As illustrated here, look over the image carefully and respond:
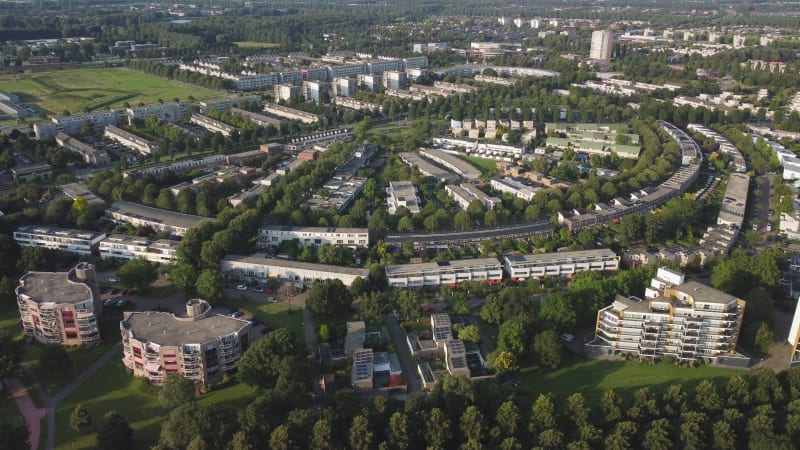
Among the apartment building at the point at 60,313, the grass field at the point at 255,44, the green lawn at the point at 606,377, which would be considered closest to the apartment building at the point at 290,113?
the apartment building at the point at 60,313

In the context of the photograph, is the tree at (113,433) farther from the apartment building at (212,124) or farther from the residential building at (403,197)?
the apartment building at (212,124)

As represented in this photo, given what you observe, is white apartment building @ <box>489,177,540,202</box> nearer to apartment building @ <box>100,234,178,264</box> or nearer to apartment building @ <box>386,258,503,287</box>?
apartment building @ <box>386,258,503,287</box>

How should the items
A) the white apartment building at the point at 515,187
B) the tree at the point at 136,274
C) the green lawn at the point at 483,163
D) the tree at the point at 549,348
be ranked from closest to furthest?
the tree at the point at 549,348 < the tree at the point at 136,274 < the white apartment building at the point at 515,187 < the green lawn at the point at 483,163

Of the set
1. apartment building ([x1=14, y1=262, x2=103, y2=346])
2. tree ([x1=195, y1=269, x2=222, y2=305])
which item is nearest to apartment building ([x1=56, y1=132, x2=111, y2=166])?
apartment building ([x1=14, y1=262, x2=103, y2=346])

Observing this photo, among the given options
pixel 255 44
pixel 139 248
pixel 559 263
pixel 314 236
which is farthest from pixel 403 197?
pixel 255 44

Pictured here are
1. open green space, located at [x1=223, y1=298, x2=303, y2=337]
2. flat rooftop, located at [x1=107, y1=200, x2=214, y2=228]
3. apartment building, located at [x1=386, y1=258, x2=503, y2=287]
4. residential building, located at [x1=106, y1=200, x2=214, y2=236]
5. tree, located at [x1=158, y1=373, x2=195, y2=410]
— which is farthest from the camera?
flat rooftop, located at [x1=107, y1=200, x2=214, y2=228]

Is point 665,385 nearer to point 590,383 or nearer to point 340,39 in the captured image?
point 590,383
